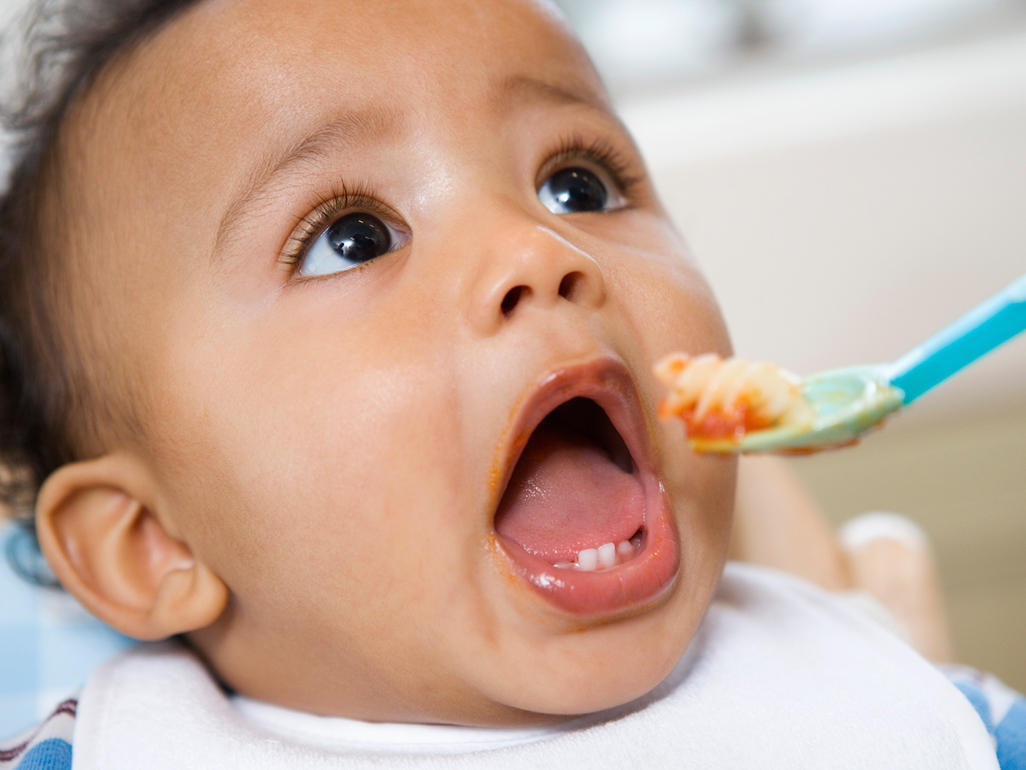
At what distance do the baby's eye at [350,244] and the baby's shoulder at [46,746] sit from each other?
38 cm

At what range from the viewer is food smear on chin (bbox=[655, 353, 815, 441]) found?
1.88 feet

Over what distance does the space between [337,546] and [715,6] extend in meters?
1.90

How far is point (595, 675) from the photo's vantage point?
62cm

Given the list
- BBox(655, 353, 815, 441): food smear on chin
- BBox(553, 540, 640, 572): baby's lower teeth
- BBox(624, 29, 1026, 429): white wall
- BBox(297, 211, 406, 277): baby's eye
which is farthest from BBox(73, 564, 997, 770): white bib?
BBox(624, 29, 1026, 429): white wall

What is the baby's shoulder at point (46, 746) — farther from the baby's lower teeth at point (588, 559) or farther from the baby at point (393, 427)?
the baby's lower teeth at point (588, 559)

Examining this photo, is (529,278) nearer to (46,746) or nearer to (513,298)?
(513,298)

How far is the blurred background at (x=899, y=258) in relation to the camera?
1.84 m

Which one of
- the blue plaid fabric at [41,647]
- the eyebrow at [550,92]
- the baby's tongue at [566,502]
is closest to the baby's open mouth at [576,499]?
the baby's tongue at [566,502]

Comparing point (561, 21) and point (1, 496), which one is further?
point (1, 496)

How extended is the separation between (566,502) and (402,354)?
153mm

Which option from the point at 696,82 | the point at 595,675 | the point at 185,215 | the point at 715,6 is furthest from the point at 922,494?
the point at 185,215

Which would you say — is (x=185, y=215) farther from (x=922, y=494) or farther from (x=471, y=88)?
(x=922, y=494)

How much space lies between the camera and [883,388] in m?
0.57

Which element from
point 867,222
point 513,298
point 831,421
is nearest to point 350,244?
point 513,298
